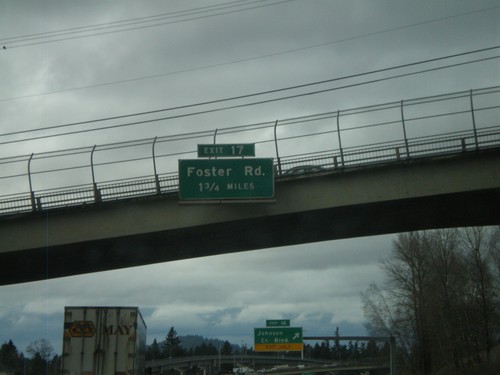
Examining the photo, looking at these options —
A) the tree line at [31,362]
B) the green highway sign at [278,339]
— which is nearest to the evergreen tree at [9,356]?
the tree line at [31,362]

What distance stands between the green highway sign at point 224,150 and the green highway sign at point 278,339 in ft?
77.6

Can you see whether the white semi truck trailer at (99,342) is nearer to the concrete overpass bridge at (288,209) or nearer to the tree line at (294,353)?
the concrete overpass bridge at (288,209)

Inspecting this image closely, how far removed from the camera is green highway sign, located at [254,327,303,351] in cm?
4856

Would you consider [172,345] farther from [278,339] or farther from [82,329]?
[82,329]

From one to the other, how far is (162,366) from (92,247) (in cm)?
2216

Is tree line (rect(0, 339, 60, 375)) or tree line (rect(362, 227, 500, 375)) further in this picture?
tree line (rect(362, 227, 500, 375))

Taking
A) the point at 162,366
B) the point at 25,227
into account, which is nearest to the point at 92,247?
the point at 25,227

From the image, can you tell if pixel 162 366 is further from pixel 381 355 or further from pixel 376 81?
pixel 376 81

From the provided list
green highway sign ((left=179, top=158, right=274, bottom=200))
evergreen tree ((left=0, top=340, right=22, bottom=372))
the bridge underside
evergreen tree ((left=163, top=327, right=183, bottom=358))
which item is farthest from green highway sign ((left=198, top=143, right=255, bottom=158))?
evergreen tree ((left=163, top=327, right=183, bottom=358))

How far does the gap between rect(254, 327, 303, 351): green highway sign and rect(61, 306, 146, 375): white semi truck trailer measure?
28409 mm

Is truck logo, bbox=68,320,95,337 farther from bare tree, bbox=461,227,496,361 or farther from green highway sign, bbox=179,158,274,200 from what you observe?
bare tree, bbox=461,227,496,361

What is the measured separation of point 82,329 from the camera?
20828mm

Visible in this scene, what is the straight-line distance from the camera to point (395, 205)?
29.0 meters

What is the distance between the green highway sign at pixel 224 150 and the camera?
28.0 meters
